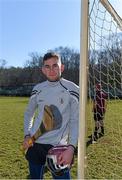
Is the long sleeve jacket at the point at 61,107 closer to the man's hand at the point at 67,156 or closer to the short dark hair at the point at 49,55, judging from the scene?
the man's hand at the point at 67,156

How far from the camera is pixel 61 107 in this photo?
2391mm

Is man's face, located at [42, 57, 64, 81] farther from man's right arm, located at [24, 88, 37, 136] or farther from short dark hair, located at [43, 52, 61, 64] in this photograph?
man's right arm, located at [24, 88, 37, 136]

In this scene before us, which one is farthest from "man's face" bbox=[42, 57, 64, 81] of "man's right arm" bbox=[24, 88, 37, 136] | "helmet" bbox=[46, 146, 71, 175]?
"helmet" bbox=[46, 146, 71, 175]

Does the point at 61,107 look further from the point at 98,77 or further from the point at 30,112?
the point at 98,77

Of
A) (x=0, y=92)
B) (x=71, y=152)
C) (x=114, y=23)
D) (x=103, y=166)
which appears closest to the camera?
(x=71, y=152)

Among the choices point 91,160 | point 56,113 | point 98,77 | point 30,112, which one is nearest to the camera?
point 56,113

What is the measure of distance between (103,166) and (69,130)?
2.44 metres

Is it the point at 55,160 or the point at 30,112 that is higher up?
the point at 30,112

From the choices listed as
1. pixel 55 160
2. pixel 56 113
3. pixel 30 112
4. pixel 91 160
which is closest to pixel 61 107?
pixel 56 113

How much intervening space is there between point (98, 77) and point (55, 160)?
56.7 inches

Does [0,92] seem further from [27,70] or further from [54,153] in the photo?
[54,153]

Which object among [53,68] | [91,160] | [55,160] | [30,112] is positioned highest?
[53,68]

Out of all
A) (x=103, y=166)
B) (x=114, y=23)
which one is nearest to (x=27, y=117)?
(x=114, y=23)

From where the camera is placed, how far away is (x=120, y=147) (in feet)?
18.2
